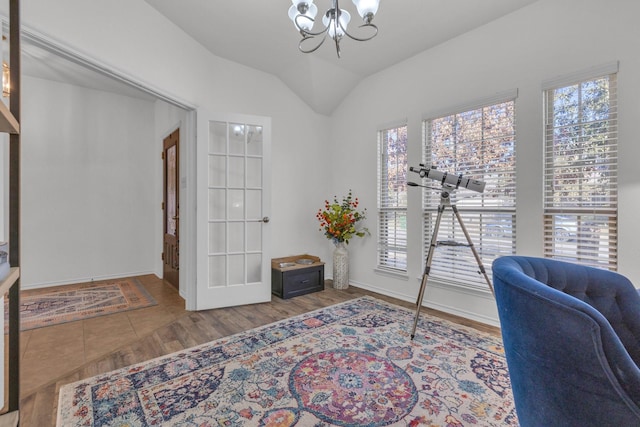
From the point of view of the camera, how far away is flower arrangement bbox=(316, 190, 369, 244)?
3936 mm

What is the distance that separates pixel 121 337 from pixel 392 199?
3.09 m

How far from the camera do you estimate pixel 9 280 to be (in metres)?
0.82

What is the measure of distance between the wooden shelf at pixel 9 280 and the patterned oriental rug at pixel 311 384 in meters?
1.09

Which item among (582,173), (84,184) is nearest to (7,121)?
(582,173)

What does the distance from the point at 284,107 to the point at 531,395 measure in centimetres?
390

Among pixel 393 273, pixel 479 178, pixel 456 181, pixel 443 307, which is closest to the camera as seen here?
pixel 456 181

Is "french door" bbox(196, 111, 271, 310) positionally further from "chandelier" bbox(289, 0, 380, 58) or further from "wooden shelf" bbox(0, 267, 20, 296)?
"wooden shelf" bbox(0, 267, 20, 296)

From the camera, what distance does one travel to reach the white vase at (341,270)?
13.2ft

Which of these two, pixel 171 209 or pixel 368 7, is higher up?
pixel 368 7

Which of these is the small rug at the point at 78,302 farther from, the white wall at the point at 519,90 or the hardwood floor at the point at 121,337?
the white wall at the point at 519,90

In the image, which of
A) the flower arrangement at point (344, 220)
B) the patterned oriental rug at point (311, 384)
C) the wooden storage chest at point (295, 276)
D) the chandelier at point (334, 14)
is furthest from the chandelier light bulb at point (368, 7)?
the wooden storage chest at point (295, 276)

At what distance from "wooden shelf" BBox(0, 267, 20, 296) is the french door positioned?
228 centimetres

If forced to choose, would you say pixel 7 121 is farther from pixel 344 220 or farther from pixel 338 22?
pixel 344 220

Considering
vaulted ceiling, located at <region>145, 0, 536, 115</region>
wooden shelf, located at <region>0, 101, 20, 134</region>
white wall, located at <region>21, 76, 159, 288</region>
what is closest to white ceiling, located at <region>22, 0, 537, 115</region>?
vaulted ceiling, located at <region>145, 0, 536, 115</region>
